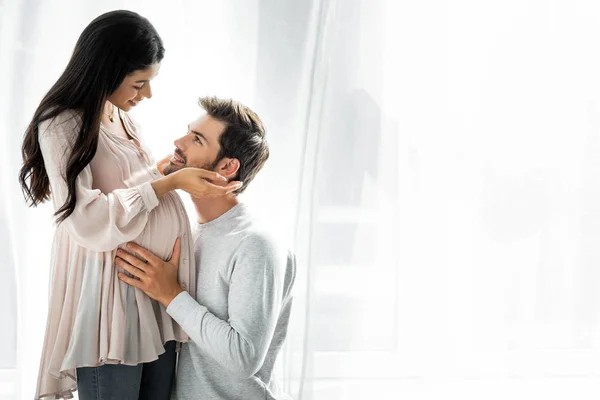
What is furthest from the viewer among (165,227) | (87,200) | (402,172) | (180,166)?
(402,172)

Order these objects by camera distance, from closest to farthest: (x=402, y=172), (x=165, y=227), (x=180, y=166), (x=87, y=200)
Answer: (x=87, y=200) < (x=165, y=227) < (x=180, y=166) < (x=402, y=172)

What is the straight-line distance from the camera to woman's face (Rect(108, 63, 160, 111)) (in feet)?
3.77

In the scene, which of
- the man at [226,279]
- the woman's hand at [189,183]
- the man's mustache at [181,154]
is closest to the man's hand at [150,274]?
the man at [226,279]

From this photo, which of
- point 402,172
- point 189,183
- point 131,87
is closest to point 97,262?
point 189,183

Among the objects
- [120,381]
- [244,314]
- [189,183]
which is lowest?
[120,381]

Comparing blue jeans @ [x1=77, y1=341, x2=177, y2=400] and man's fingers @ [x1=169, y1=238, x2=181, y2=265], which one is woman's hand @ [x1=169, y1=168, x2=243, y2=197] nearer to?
man's fingers @ [x1=169, y1=238, x2=181, y2=265]

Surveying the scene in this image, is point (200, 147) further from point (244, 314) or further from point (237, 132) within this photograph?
point (244, 314)

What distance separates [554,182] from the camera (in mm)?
1609

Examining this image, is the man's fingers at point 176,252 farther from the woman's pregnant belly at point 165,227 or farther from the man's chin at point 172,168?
the man's chin at point 172,168

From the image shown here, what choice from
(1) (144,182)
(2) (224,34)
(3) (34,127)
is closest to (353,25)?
(2) (224,34)

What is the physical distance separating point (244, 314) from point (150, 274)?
194mm

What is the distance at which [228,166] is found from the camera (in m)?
1.33

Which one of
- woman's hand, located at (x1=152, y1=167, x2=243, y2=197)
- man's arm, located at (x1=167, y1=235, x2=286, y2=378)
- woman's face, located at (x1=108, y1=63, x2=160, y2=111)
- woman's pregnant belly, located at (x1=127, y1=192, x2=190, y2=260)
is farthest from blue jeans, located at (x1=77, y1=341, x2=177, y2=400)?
woman's face, located at (x1=108, y1=63, x2=160, y2=111)

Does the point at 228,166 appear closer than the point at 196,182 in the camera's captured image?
No
